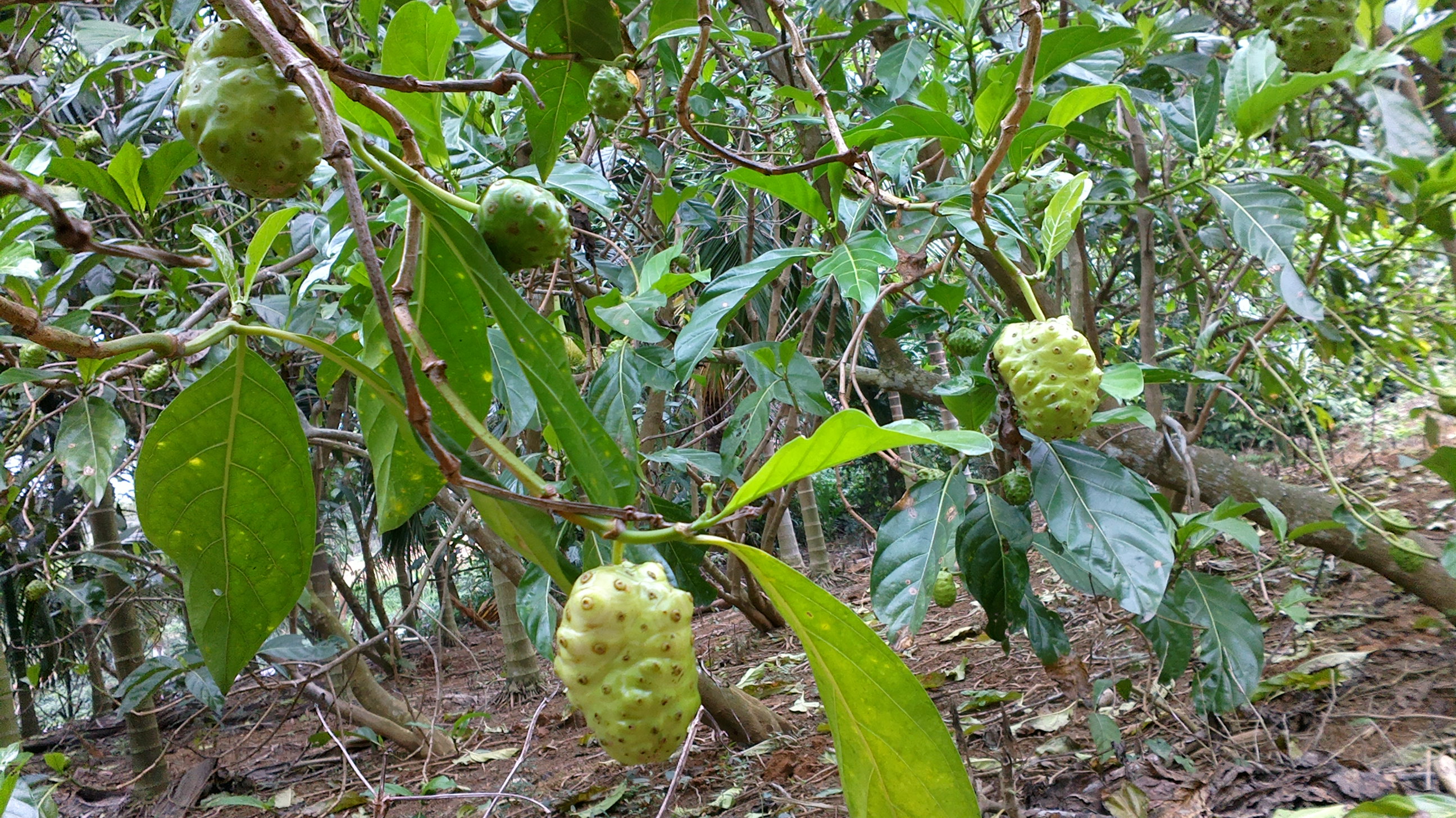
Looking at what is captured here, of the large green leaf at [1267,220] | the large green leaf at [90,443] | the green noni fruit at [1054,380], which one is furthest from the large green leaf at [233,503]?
the large green leaf at [1267,220]

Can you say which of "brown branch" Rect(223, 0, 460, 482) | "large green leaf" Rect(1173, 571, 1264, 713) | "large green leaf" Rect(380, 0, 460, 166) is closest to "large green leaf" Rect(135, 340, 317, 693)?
"brown branch" Rect(223, 0, 460, 482)

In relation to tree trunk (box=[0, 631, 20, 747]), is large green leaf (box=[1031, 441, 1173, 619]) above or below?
above

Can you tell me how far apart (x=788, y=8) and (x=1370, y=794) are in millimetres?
2485

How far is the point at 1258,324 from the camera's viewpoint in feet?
9.66

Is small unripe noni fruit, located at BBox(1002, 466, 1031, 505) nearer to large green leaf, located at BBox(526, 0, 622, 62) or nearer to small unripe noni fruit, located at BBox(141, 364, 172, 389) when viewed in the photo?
large green leaf, located at BBox(526, 0, 622, 62)

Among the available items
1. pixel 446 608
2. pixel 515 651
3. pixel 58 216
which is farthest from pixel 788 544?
pixel 58 216

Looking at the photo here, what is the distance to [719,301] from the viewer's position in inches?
61.4

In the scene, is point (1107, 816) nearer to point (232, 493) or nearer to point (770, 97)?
point (232, 493)

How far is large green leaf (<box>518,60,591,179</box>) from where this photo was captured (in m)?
1.08

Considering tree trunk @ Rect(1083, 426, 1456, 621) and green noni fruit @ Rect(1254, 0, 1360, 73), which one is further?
tree trunk @ Rect(1083, 426, 1456, 621)

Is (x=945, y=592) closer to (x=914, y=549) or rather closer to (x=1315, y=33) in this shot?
(x=914, y=549)

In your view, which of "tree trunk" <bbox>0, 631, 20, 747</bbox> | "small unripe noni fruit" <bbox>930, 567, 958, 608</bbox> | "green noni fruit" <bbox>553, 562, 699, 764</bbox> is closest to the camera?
"green noni fruit" <bbox>553, 562, 699, 764</bbox>

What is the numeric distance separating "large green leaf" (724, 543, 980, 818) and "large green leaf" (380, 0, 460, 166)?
2.39 ft

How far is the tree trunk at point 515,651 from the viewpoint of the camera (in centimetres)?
341
